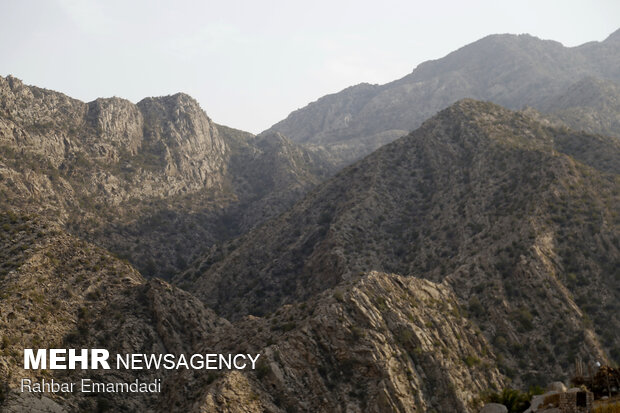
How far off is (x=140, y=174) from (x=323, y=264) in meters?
60.2

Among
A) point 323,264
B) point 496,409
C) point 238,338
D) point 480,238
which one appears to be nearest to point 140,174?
point 323,264

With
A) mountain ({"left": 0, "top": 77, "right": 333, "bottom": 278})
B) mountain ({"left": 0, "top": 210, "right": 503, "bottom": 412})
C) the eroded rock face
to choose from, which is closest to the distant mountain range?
mountain ({"left": 0, "top": 210, "right": 503, "bottom": 412})

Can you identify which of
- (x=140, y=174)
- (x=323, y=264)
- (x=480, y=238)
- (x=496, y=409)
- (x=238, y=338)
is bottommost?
(x=496, y=409)

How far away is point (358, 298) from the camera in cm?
4219

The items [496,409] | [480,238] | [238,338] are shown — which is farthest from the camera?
[480,238]

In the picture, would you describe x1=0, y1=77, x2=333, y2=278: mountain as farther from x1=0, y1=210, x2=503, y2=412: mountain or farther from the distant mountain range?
x1=0, y1=210, x2=503, y2=412: mountain

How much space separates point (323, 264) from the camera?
72.4 m

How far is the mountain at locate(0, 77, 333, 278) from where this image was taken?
306 feet

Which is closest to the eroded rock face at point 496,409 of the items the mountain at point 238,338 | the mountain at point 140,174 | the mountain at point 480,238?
the mountain at point 238,338

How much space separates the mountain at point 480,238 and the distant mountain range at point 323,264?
259mm

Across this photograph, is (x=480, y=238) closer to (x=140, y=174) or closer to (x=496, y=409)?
(x=496, y=409)

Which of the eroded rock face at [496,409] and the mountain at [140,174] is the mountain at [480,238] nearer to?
the eroded rock face at [496,409]

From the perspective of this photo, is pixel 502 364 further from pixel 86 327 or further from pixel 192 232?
pixel 192 232

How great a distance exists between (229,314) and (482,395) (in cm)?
3936
